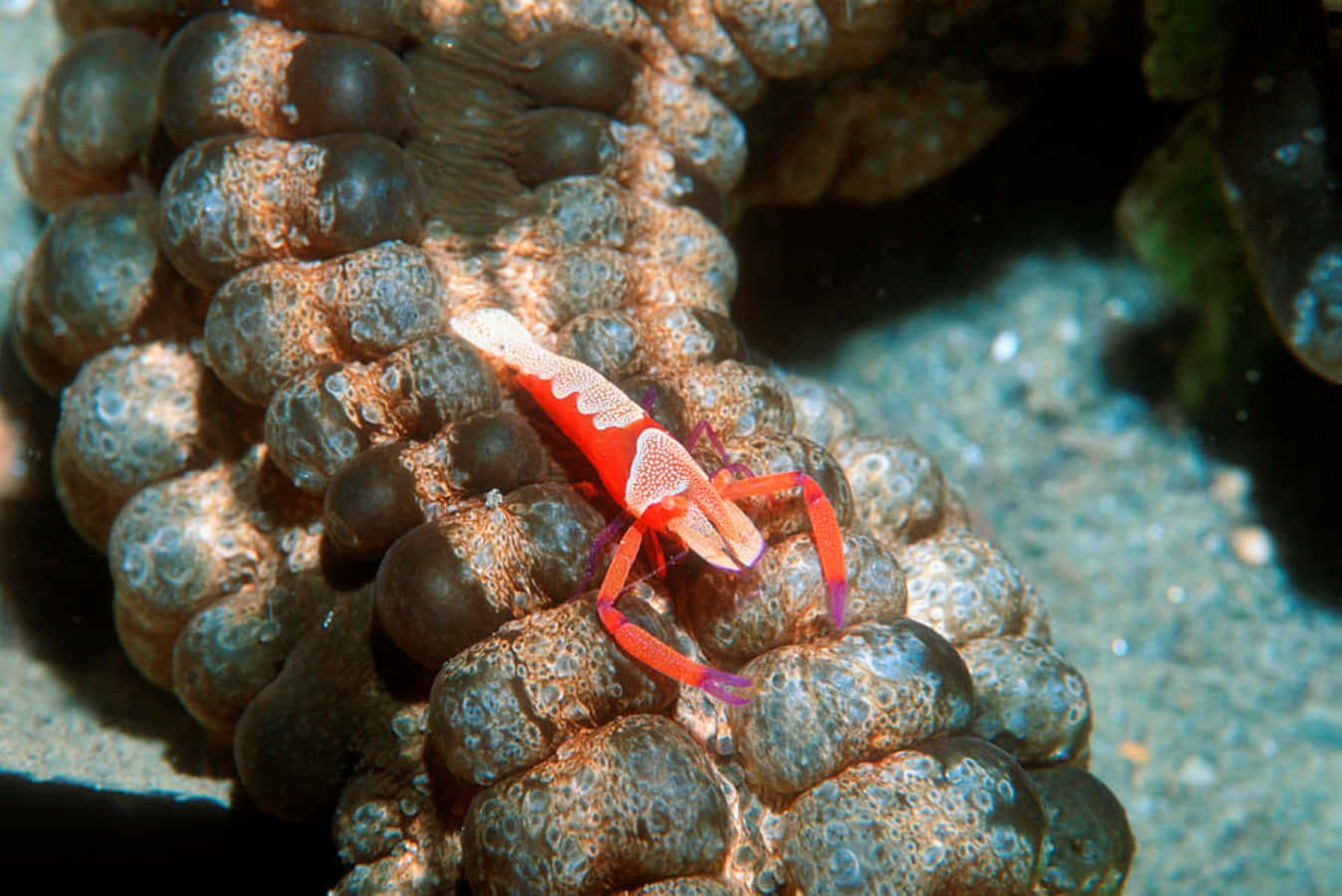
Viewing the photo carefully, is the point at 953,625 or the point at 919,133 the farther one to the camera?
the point at 919,133

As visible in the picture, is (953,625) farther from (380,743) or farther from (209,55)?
(209,55)

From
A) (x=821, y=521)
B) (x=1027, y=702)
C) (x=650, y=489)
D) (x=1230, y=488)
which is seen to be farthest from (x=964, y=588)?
(x=1230, y=488)

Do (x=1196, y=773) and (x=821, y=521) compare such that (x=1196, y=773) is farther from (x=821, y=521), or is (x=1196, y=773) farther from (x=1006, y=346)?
(x=821, y=521)

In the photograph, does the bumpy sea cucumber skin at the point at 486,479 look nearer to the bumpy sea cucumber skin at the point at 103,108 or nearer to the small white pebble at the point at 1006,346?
the bumpy sea cucumber skin at the point at 103,108

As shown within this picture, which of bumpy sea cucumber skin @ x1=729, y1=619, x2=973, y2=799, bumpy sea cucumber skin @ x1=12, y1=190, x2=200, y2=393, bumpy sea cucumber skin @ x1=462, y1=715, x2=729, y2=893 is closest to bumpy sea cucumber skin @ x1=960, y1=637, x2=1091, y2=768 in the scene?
bumpy sea cucumber skin @ x1=729, y1=619, x2=973, y2=799

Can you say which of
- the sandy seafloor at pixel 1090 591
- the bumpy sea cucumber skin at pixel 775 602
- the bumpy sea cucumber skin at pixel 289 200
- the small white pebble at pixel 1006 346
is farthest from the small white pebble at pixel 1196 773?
the bumpy sea cucumber skin at pixel 289 200

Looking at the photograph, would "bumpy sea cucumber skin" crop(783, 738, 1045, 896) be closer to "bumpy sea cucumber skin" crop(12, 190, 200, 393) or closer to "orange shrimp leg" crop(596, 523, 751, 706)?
"orange shrimp leg" crop(596, 523, 751, 706)

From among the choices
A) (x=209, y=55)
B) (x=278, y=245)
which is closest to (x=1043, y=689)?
(x=278, y=245)
